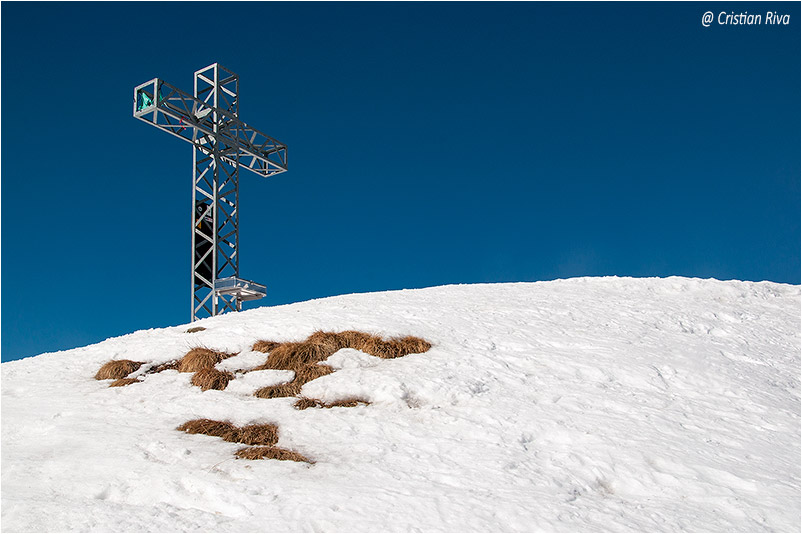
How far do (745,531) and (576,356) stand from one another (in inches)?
187

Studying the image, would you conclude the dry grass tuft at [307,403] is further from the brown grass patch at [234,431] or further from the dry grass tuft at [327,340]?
the dry grass tuft at [327,340]

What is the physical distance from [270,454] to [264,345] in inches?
165

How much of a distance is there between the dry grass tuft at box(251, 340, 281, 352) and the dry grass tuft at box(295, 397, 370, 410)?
236 centimetres

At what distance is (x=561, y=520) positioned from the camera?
602 centimetres

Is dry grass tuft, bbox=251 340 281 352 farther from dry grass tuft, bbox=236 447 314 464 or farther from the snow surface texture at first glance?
dry grass tuft, bbox=236 447 314 464

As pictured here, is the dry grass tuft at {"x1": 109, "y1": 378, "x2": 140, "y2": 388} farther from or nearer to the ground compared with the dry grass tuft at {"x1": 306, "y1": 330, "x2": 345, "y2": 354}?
nearer to the ground

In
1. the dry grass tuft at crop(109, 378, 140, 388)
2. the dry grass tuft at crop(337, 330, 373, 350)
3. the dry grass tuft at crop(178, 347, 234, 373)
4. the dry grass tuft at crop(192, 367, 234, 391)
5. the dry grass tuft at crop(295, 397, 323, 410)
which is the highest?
the dry grass tuft at crop(337, 330, 373, 350)

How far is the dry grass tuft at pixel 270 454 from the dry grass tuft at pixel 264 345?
3.84 m

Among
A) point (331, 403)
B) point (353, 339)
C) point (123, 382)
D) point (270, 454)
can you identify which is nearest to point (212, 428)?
point (270, 454)

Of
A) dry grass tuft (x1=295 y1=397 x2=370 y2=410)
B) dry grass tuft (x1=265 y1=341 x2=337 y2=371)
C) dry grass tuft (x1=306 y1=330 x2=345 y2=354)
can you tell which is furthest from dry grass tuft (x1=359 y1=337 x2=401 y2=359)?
dry grass tuft (x1=295 y1=397 x2=370 y2=410)

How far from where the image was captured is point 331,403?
9.10 meters

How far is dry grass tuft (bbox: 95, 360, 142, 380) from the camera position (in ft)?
35.8

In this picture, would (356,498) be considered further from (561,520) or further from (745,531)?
(745,531)

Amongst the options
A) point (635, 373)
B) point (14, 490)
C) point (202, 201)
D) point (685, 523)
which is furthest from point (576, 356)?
point (202, 201)
